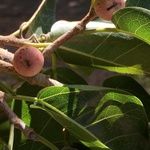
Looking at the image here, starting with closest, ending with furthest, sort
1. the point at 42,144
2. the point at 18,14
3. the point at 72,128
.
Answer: the point at 72,128, the point at 42,144, the point at 18,14

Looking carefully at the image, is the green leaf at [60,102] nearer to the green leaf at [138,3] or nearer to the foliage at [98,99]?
the foliage at [98,99]

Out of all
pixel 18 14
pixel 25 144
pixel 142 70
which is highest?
pixel 142 70

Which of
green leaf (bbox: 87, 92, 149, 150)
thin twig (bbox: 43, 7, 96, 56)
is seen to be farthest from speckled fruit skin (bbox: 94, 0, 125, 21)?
green leaf (bbox: 87, 92, 149, 150)

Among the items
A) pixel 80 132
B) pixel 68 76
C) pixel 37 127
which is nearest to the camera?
pixel 80 132

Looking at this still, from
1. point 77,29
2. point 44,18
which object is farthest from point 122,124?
point 44,18

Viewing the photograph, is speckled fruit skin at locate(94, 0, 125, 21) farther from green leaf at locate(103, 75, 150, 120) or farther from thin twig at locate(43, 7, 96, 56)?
green leaf at locate(103, 75, 150, 120)

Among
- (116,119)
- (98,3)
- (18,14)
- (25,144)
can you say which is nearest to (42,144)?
(25,144)

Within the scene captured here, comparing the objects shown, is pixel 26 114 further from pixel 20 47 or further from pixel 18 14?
pixel 18 14

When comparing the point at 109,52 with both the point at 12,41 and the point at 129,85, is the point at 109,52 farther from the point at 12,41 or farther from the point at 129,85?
the point at 12,41
